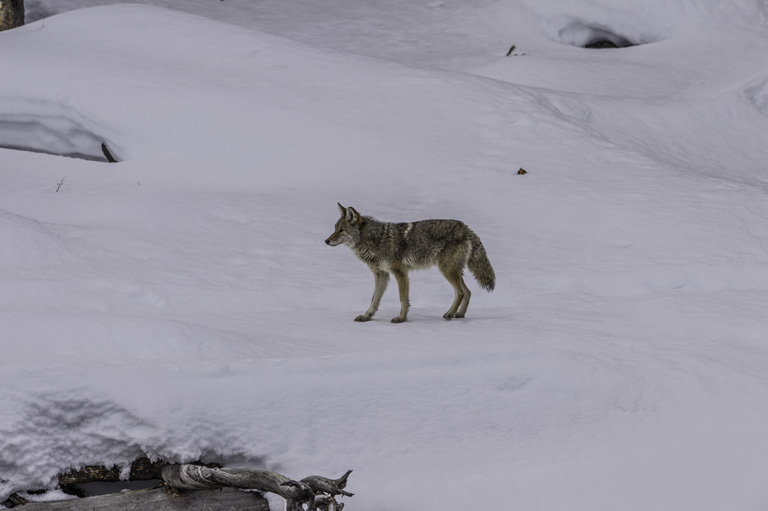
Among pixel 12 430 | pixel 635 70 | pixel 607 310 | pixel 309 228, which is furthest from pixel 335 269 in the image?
pixel 635 70

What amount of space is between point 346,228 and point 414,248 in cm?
62

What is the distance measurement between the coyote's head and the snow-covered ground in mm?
718

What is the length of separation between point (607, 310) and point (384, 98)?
632 centimetres

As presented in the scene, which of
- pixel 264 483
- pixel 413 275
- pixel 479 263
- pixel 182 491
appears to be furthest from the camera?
pixel 413 275

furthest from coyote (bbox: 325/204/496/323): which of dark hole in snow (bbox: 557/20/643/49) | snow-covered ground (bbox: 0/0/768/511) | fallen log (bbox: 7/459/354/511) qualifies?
dark hole in snow (bbox: 557/20/643/49)

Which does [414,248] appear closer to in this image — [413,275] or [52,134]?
[413,275]

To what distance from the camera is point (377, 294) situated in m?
7.54

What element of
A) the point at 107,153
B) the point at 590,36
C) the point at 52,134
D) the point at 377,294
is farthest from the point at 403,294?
the point at 590,36

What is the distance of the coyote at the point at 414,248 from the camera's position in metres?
7.47

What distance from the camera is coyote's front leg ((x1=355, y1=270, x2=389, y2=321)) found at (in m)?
7.38

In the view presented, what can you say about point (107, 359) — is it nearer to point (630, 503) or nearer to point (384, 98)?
point (630, 503)

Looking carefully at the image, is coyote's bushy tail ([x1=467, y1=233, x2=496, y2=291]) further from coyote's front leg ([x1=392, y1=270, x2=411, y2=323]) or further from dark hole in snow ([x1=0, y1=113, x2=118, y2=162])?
dark hole in snow ([x1=0, y1=113, x2=118, y2=162])

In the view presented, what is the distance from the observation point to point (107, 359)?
5.55 m

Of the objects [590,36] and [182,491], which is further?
[590,36]
